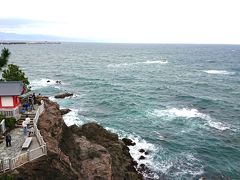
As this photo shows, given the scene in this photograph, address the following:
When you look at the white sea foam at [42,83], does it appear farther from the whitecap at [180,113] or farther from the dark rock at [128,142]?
the dark rock at [128,142]

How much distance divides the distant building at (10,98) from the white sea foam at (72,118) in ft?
53.5

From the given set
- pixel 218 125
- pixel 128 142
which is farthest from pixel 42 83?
pixel 218 125

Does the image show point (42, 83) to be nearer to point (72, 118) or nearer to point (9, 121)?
point (72, 118)

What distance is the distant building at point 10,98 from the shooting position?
25.5m

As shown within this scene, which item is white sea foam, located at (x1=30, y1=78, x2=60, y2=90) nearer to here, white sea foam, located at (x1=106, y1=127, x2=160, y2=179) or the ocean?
the ocean

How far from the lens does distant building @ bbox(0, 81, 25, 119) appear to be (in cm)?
2545

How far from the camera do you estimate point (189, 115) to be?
47625 millimetres

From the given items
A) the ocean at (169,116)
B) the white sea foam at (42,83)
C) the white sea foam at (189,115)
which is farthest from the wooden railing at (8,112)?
the white sea foam at (42,83)

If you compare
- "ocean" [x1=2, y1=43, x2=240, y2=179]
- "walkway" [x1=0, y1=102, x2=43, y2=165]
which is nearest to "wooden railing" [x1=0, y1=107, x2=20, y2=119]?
"walkway" [x1=0, y1=102, x2=43, y2=165]

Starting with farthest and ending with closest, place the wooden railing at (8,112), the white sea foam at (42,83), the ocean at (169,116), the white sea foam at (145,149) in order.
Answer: the white sea foam at (42,83)
the ocean at (169,116)
the white sea foam at (145,149)
the wooden railing at (8,112)

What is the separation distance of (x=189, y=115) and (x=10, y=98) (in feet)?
108

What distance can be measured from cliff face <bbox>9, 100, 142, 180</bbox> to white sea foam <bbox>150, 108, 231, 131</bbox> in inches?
675

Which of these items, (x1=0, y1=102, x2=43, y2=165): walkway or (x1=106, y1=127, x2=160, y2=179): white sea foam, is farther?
(x1=106, y1=127, x2=160, y2=179): white sea foam

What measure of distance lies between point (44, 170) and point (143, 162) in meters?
16.5
